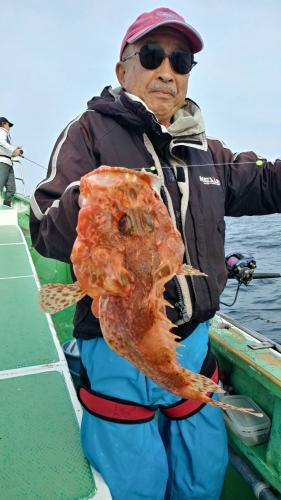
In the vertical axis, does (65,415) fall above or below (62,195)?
below

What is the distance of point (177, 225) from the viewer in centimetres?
256

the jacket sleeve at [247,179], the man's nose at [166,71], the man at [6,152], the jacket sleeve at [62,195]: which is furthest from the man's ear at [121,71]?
the man at [6,152]

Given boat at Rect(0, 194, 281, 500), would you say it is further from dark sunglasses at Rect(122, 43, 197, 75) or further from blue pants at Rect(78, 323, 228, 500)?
dark sunglasses at Rect(122, 43, 197, 75)

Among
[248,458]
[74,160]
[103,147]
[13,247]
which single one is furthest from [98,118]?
[13,247]

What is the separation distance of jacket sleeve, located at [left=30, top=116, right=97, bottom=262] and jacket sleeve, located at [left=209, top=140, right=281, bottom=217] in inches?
44.4

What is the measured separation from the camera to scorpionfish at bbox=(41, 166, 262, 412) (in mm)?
1473

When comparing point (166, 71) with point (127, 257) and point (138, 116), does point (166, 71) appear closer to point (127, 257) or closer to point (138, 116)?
point (138, 116)

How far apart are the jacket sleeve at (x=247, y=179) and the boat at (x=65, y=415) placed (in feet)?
3.87

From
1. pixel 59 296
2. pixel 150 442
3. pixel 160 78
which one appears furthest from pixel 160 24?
pixel 150 442

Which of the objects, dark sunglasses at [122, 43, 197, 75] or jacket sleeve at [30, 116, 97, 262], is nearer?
jacket sleeve at [30, 116, 97, 262]

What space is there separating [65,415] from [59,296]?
1.35 m

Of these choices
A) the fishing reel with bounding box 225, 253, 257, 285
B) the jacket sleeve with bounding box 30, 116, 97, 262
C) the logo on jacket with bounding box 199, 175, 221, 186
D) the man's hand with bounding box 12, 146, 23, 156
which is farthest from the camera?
the man's hand with bounding box 12, 146, 23, 156

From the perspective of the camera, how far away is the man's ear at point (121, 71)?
2.83 metres

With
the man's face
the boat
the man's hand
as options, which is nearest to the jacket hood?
the man's face
